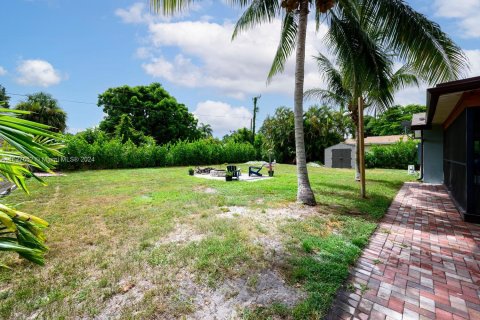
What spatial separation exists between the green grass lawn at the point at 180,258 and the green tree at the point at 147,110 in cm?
2555

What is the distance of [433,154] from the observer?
1123 centimetres

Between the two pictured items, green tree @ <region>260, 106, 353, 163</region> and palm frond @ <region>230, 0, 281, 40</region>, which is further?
green tree @ <region>260, 106, 353, 163</region>

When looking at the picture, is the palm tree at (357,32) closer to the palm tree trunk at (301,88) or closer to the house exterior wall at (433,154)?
the palm tree trunk at (301,88)

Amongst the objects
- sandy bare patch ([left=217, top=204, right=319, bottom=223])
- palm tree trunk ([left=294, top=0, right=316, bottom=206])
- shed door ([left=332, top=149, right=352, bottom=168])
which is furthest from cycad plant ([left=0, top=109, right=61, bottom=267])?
shed door ([left=332, top=149, right=352, bottom=168])

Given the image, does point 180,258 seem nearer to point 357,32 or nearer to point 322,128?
point 357,32

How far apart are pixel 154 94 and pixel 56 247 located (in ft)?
101

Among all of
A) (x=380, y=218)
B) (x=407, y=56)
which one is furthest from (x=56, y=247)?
(x=407, y=56)

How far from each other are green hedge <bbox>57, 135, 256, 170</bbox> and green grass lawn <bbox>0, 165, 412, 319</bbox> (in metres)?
11.6

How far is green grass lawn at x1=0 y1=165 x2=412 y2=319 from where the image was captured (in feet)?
8.16

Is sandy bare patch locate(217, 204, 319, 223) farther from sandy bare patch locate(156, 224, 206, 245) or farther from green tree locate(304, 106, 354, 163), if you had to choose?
green tree locate(304, 106, 354, 163)

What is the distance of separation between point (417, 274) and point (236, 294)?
227 cm

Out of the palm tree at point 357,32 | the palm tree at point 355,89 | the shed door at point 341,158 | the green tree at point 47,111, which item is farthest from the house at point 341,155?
the green tree at point 47,111

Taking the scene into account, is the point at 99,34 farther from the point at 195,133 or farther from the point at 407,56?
the point at 195,133

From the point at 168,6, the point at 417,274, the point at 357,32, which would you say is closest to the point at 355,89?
the point at 357,32
